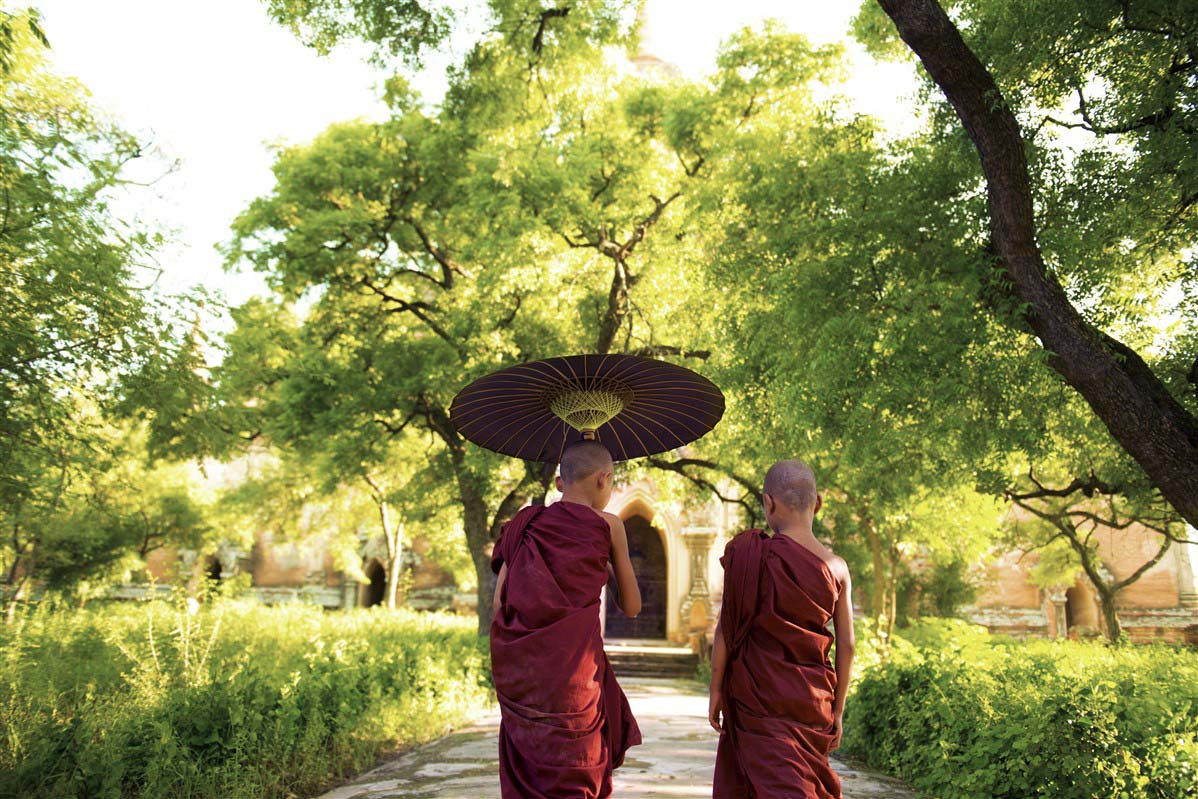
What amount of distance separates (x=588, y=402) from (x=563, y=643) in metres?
1.23

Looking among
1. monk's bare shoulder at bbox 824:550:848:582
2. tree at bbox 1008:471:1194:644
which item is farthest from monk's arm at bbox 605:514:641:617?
tree at bbox 1008:471:1194:644

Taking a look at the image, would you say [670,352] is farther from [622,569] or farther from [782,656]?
[782,656]

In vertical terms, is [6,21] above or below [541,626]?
above

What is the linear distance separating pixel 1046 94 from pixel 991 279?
1.86 metres

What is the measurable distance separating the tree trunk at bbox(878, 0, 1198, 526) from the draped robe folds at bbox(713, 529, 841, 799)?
3.56m

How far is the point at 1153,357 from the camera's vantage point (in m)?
8.05

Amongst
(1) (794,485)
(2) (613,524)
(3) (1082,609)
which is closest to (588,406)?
(2) (613,524)

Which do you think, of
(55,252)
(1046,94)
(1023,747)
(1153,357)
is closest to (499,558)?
(1023,747)

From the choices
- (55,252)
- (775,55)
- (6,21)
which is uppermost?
(775,55)

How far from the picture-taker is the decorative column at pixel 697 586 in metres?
22.4

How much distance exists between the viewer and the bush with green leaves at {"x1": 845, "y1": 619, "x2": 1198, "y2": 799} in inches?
176

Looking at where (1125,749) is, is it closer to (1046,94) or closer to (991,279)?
(991,279)

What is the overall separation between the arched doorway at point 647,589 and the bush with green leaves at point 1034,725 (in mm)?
16718

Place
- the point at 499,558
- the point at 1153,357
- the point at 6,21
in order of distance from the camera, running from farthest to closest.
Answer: the point at 1153,357, the point at 6,21, the point at 499,558
